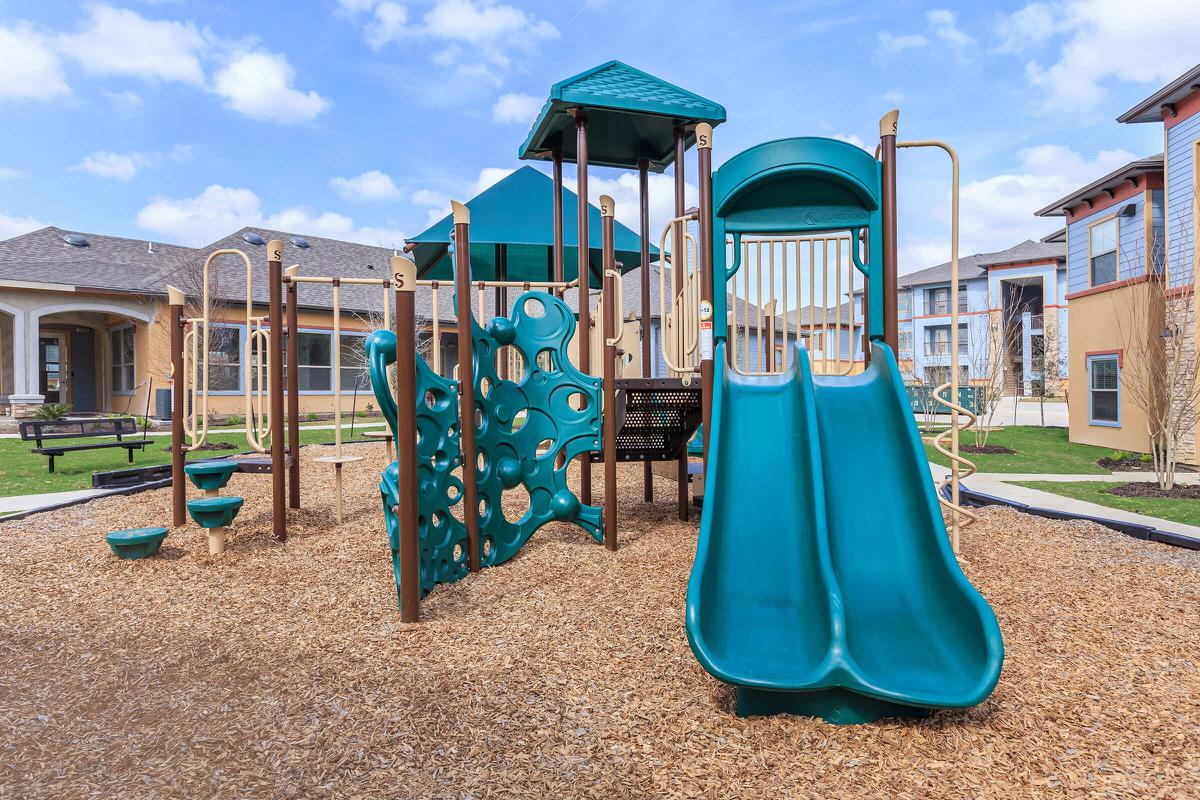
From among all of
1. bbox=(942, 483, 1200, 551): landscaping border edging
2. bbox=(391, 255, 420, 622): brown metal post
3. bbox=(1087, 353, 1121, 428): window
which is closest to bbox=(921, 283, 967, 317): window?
bbox=(1087, 353, 1121, 428): window

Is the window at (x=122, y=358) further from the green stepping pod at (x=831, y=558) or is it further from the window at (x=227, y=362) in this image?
the green stepping pod at (x=831, y=558)

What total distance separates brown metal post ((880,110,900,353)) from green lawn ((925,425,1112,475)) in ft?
23.1

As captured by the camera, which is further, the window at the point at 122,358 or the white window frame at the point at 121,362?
the window at the point at 122,358

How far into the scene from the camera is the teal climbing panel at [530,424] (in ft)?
14.6

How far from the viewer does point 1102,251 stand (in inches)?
516

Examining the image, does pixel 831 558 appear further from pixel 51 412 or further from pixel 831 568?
pixel 51 412

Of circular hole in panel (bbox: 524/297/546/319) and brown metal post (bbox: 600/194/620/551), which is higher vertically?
circular hole in panel (bbox: 524/297/546/319)

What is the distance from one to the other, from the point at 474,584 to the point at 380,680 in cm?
122

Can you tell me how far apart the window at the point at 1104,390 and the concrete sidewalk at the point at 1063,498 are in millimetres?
3501

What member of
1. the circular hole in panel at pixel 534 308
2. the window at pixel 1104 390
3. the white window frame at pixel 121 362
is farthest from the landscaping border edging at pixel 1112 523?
the white window frame at pixel 121 362

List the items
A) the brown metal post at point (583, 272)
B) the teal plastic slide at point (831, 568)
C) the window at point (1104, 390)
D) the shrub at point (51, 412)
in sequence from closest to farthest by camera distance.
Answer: the teal plastic slide at point (831, 568), the brown metal post at point (583, 272), the window at point (1104, 390), the shrub at point (51, 412)

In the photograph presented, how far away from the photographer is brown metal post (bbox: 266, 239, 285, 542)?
4.89 m

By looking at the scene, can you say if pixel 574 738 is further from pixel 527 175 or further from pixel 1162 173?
pixel 1162 173

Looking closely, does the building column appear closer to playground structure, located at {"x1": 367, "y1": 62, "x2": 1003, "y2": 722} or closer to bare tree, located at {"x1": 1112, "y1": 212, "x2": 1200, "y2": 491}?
playground structure, located at {"x1": 367, "y1": 62, "x2": 1003, "y2": 722}
